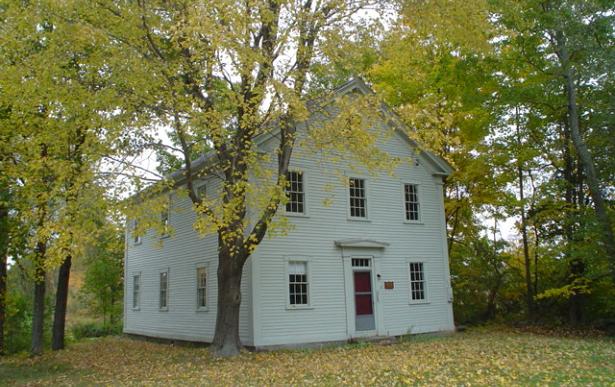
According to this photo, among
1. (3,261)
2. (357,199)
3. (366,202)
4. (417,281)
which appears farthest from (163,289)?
(417,281)

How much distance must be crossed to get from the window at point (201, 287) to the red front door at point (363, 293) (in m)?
5.08

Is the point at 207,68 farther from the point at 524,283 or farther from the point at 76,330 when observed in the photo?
the point at 76,330

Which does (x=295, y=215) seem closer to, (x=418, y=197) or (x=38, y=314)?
(x=418, y=197)

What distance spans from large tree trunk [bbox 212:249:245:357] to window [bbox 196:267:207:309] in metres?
4.12

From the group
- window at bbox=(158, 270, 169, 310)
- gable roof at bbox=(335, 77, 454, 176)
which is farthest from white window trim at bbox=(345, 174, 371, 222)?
window at bbox=(158, 270, 169, 310)

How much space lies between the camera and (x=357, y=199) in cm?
1955

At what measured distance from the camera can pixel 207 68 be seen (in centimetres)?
1308

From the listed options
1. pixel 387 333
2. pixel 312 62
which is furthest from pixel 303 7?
pixel 387 333

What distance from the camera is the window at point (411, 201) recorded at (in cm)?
2078

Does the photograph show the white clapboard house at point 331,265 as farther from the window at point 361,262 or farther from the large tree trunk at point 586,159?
the large tree trunk at point 586,159

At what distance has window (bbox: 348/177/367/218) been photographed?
1936cm

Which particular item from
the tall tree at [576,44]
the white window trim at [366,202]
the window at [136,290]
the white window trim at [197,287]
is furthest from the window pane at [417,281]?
the window at [136,290]

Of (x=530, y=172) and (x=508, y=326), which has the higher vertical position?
(x=530, y=172)

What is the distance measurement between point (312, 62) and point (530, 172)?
1326 cm
